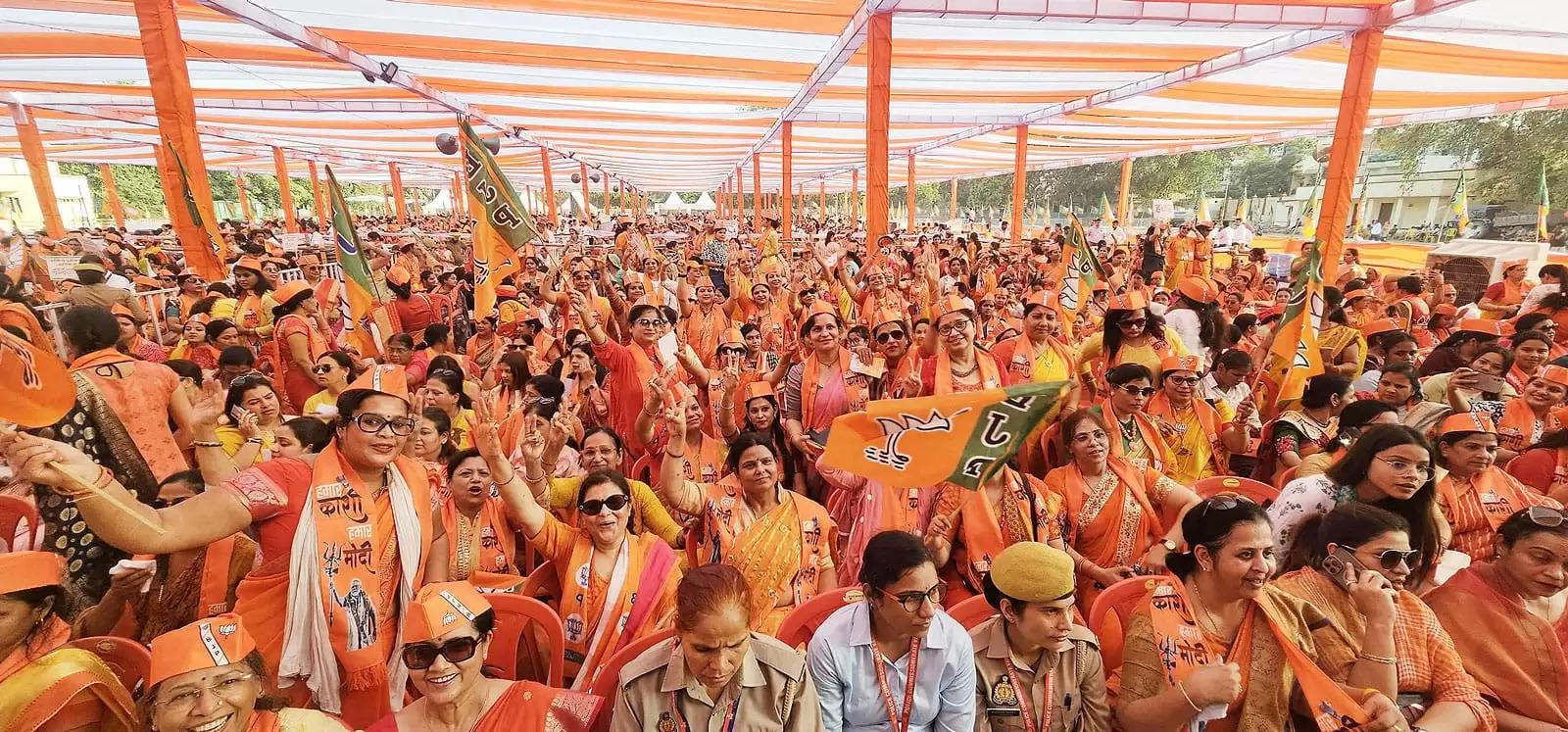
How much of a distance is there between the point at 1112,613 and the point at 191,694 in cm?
286

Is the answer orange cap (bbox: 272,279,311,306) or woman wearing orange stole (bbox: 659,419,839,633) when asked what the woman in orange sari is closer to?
orange cap (bbox: 272,279,311,306)

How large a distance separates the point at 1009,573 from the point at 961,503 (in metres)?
0.97

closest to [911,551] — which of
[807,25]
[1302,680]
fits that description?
[1302,680]

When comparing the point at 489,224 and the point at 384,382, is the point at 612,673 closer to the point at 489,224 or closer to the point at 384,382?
the point at 384,382

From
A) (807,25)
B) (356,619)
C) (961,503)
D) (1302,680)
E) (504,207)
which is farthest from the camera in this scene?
(807,25)

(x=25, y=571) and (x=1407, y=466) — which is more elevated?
(x=25, y=571)

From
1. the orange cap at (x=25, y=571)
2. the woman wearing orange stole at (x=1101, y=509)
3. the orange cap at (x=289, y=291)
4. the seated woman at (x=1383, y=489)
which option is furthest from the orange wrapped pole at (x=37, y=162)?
the seated woman at (x=1383, y=489)

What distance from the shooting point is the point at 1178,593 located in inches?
83.0

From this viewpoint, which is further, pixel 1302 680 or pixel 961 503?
pixel 961 503

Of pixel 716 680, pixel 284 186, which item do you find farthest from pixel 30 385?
pixel 284 186

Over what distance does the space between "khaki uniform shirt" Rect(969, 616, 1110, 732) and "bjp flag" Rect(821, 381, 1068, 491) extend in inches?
20.1

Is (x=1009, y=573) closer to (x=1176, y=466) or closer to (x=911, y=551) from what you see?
(x=911, y=551)

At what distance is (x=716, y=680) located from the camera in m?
1.84

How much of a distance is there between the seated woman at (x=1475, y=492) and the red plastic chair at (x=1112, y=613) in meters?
1.49
